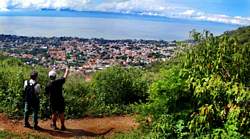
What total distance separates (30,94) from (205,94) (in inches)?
211

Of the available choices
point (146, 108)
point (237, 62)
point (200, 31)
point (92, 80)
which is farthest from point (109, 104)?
point (237, 62)

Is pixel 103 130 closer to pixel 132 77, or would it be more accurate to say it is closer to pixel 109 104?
pixel 109 104

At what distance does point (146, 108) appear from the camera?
10344mm

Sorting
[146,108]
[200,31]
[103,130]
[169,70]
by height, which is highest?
[200,31]

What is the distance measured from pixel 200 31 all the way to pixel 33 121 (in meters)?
5.11

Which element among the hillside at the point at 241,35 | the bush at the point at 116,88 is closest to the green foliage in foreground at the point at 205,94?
the hillside at the point at 241,35

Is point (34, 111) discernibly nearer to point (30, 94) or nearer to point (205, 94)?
point (30, 94)

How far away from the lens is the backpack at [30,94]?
41.4 feet

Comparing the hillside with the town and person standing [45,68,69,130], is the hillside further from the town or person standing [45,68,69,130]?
the town

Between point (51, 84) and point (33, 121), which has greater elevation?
point (51, 84)

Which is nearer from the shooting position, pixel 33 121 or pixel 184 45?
pixel 184 45

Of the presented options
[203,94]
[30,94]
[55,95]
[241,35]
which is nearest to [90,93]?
[55,95]

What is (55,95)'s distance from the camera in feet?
41.5

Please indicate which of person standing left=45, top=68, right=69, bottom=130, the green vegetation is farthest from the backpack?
the green vegetation
